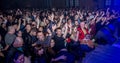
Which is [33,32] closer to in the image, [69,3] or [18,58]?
[18,58]

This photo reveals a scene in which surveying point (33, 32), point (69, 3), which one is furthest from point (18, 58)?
point (69, 3)

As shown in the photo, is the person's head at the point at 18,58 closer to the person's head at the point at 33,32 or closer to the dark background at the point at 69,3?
the person's head at the point at 33,32

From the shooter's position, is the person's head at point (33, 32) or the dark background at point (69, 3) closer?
the person's head at point (33, 32)

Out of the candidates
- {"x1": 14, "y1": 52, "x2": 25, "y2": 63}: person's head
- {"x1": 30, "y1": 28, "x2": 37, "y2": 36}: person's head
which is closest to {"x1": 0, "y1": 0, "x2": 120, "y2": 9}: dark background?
{"x1": 30, "y1": 28, "x2": 37, "y2": 36}: person's head

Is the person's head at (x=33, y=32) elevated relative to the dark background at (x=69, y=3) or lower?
elevated

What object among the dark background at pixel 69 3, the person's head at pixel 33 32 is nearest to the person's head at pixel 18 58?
the person's head at pixel 33 32

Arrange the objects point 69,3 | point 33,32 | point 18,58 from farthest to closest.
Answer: point 69,3, point 33,32, point 18,58

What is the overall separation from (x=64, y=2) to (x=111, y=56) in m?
19.4

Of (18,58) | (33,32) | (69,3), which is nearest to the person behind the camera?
(18,58)

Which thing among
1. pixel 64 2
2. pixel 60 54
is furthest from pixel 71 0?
pixel 60 54

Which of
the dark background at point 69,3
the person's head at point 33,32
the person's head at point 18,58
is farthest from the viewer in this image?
the dark background at point 69,3

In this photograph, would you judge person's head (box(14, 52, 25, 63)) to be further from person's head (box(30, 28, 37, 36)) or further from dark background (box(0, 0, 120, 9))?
dark background (box(0, 0, 120, 9))

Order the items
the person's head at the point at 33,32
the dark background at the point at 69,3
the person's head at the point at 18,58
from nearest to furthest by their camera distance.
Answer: the person's head at the point at 18,58 → the person's head at the point at 33,32 → the dark background at the point at 69,3

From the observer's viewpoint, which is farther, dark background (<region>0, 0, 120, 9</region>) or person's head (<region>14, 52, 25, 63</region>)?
dark background (<region>0, 0, 120, 9</region>)
